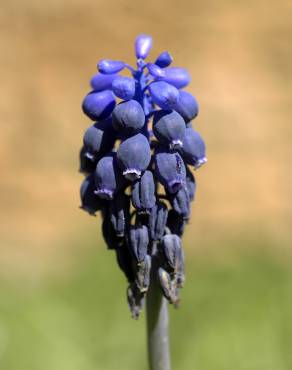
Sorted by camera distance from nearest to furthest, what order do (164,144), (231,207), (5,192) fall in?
(164,144) → (231,207) → (5,192)

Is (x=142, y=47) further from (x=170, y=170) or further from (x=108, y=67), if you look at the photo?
(x=170, y=170)

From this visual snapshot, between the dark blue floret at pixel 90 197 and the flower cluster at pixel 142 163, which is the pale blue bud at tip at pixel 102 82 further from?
the dark blue floret at pixel 90 197

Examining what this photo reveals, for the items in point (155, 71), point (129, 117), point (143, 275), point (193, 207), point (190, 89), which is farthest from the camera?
point (190, 89)

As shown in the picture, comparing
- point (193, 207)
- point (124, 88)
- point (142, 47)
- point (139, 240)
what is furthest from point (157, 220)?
point (193, 207)

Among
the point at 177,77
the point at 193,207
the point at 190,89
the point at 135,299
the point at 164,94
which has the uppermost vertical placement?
the point at 190,89

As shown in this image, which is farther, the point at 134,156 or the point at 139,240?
the point at 139,240

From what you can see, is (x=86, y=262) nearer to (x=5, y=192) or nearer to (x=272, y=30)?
(x=5, y=192)

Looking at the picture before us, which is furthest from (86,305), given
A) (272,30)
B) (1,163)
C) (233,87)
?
(272,30)
